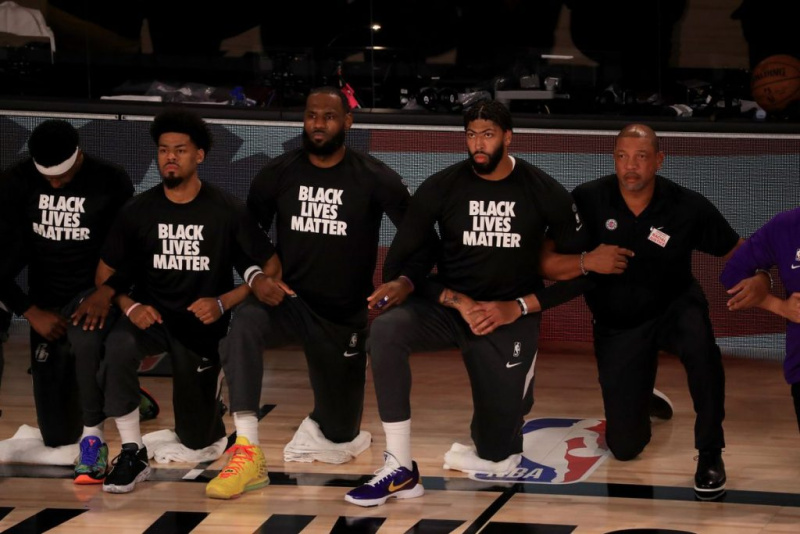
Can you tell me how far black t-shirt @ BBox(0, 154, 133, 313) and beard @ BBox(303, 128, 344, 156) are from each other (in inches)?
34.3

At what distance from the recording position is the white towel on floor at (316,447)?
5.35 m

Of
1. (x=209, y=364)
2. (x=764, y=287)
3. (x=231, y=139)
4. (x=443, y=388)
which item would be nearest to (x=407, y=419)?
(x=209, y=364)

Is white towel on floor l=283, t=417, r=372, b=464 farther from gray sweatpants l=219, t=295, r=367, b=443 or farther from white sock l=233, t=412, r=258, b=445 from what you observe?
white sock l=233, t=412, r=258, b=445

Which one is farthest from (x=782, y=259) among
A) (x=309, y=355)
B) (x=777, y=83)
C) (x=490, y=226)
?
(x=777, y=83)

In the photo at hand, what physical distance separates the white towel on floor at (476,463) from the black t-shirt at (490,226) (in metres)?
0.67

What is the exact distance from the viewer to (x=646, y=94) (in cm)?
959

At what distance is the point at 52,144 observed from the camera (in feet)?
17.3

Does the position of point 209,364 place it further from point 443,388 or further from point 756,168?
point 756,168

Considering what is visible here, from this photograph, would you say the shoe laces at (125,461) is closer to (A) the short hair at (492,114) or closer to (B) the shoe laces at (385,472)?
(B) the shoe laces at (385,472)

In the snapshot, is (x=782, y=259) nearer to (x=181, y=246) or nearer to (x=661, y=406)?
(x=661, y=406)

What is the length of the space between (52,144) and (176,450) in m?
1.41

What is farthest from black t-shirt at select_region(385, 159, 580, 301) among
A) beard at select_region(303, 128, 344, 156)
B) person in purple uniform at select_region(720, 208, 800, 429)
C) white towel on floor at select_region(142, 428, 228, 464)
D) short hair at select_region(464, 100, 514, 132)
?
white towel on floor at select_region(142, 428, 228, 464)

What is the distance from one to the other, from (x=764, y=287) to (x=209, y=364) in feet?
7.56

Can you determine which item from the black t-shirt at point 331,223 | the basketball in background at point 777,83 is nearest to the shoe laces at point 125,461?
the black t-shirt at point 331,223
